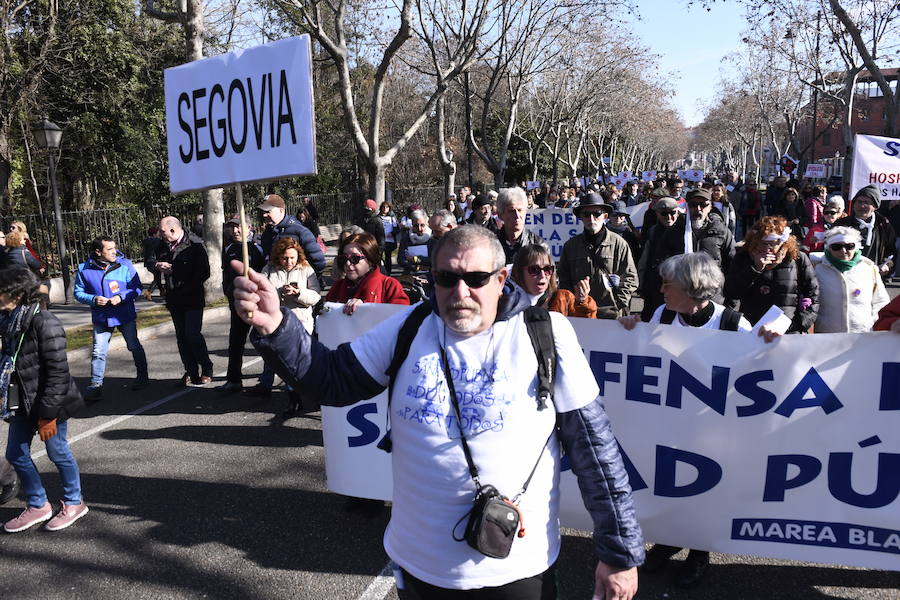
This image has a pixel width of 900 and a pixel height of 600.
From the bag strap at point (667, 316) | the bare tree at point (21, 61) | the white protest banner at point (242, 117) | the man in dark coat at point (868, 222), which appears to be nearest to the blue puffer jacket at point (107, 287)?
A: the white protest banner at point (242, 117)

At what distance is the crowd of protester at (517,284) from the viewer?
4.00 metres

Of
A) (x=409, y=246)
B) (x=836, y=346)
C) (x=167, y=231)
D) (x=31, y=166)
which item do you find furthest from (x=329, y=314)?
(x=31, y=166)

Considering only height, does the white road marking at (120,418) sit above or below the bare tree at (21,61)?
below

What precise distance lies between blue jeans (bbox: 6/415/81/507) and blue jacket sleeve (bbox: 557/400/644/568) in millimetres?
3341

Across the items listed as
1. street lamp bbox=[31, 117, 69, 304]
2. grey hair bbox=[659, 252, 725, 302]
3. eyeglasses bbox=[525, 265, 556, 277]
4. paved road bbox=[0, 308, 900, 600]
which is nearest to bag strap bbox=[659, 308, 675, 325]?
grey hair bbox=[659, 252, 725, 302]

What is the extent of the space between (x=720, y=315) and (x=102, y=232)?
15.6 metres

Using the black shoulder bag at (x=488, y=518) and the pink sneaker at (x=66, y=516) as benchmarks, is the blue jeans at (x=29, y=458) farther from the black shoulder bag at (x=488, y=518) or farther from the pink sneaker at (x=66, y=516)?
the black shoulder bag at (x=488, y=518)

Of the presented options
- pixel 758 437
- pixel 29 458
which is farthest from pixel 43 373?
pixel 758 437

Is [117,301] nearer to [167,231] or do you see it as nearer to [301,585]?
[167,231]

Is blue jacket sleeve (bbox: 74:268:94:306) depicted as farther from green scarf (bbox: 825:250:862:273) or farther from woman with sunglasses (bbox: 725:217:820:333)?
green scarf (bbox: 825:250:862:273)

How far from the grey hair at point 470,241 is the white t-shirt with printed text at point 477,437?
7.0 inches

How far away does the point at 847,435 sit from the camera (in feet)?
10.3

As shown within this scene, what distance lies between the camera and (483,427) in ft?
6.37

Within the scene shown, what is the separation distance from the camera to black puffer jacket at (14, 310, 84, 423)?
13.2ft
